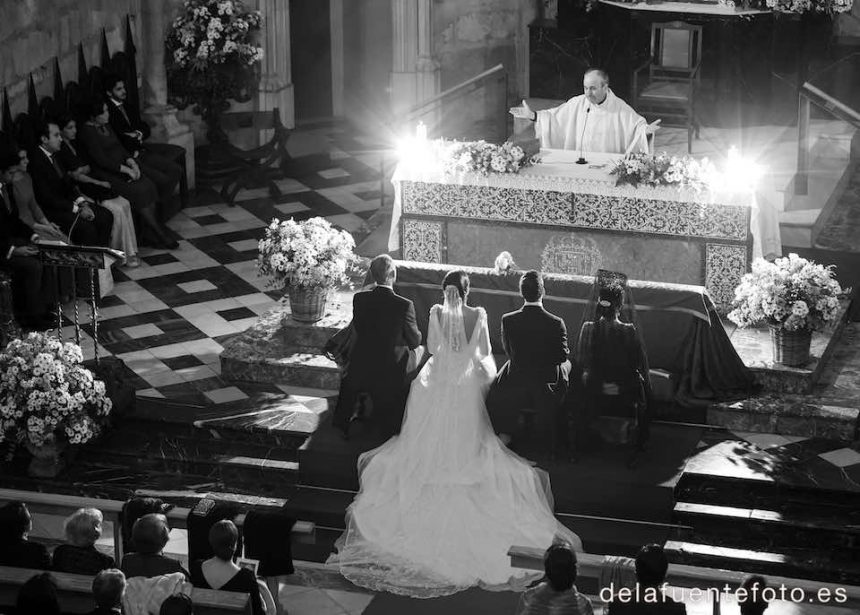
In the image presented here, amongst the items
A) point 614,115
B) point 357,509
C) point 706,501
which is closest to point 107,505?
point 357,509

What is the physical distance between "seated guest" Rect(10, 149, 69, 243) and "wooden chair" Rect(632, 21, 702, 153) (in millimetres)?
6527

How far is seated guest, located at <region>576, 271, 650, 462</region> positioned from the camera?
10.2 meters

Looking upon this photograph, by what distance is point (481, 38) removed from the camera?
18516 millimetres

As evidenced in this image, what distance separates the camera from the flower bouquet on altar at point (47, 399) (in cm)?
1070

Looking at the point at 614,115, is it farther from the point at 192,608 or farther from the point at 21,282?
the point at 192,608

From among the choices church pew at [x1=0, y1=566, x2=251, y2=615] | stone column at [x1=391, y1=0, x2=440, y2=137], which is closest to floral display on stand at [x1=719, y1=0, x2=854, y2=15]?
stone column at [x1=391, y1=0, x2=440, y2=137]

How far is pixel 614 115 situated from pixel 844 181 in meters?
2.63

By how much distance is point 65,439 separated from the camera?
1100cm

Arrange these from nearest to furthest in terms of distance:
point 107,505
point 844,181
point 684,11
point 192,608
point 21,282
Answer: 1. point 192,608
2. point 107,505
3. point 21,282
4. point 844,181
5. point 684,11

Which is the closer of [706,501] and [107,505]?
[107,505]

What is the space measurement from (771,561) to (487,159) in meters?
4.72

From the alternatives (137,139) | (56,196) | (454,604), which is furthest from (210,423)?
(137,139)

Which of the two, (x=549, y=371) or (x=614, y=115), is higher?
(x=614, y=115)

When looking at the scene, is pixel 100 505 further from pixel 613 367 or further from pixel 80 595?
pixel 613 367
